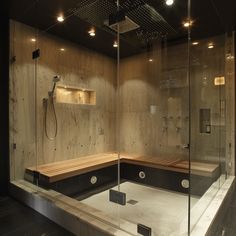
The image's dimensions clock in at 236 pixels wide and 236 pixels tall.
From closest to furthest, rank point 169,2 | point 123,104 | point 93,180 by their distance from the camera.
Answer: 1. point 169,2
2. point 93,180
3. point 123,104

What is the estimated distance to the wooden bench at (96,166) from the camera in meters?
2.88

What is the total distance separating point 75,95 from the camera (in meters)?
4.09

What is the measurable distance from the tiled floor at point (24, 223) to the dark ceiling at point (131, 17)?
270 centimetres

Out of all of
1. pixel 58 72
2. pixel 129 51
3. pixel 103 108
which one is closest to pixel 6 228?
pixel 58 72

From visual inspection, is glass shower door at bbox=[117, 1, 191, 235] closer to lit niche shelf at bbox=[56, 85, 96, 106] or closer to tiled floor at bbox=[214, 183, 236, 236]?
tiled floor at bbox=[214, 183, 236, 236]

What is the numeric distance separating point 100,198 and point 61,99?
1946mm

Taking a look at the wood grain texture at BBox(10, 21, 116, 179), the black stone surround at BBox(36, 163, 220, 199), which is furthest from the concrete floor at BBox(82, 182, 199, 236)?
the wood grain texture at BBox(10, 21, 116, 179)

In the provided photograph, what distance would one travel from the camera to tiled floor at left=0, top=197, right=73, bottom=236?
212 centimetres

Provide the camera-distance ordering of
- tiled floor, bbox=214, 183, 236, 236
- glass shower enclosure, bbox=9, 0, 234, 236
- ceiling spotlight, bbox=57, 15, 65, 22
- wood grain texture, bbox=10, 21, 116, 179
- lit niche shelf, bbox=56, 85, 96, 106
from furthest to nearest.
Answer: lit niche shelf, bbox=56, 85, 96, 106 → wood grain texture, bbox=10, 21, 116, 179 → ceiling spotlight, bbox=57, 15, 65, 22 → glass shower enclosure, bbox=9, 0, 234, 236 → tiled floor, bbox=214, 183, 236, 236

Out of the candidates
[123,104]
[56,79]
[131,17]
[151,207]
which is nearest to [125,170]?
[151,207]

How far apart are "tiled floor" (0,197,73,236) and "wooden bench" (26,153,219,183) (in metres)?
0.46

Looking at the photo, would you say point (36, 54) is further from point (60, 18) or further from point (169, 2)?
point (169, 2)

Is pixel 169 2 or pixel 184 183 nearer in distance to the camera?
pixel 169 2

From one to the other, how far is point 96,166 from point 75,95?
1541 mm
